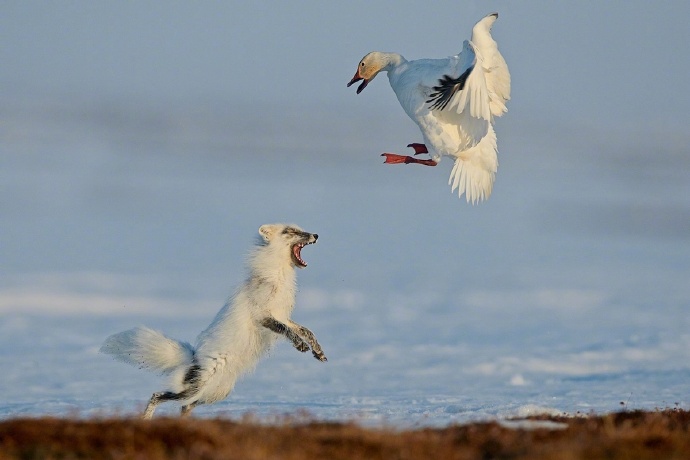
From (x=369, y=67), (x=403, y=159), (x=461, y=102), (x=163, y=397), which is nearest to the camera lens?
(x=163, y=397)

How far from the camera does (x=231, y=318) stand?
1220cm

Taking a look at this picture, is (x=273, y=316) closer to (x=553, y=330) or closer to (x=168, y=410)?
(x=168, y=410)

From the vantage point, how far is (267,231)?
13.2m

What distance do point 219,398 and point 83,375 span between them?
15682mm

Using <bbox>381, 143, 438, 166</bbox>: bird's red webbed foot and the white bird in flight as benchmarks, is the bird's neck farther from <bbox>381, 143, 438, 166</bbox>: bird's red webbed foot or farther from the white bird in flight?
<bbox>381, 143, 438, 166</bbox>: bird's red webbed foot

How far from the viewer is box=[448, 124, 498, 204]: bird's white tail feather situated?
55.0 feet

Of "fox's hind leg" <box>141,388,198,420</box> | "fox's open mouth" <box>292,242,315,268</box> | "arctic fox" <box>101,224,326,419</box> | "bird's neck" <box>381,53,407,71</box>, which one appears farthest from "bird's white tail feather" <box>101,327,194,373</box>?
"bird's neck" <box>381,53,407,71</box>

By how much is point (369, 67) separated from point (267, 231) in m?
5.80

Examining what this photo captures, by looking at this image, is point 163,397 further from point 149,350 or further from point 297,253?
point 297,253

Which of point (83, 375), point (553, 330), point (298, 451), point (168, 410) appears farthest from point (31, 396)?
point (553, 330)

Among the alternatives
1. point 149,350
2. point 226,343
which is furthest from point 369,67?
point 149,350

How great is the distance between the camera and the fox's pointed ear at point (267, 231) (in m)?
13.2

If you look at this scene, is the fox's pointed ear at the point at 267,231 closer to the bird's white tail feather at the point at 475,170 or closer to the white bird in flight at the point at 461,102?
the white bird in flight at the point at 461,102

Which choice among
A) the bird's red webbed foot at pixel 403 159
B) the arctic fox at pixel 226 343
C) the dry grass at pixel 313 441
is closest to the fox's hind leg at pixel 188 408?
the arctic fox at pixel 226 343
